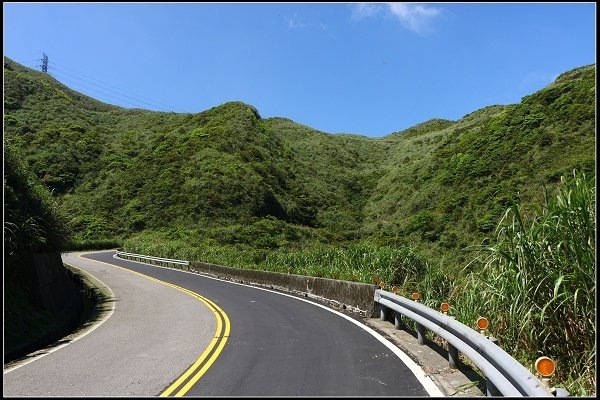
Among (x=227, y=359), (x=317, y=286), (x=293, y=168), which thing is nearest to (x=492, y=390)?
(x=227, y=359)

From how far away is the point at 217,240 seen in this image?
51219 mm

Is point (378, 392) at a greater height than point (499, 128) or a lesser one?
lesser

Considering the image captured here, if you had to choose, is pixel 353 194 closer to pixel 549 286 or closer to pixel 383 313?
pixel 383 313

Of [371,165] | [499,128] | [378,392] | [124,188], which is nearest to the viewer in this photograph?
[378,392]

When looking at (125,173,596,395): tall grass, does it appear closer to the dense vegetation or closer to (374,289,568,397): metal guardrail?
the dense vegetation

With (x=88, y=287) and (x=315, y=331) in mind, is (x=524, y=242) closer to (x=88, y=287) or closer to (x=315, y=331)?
(x=315, y=331)

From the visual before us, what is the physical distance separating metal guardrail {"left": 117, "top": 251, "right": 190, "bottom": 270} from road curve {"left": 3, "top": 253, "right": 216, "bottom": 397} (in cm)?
1848

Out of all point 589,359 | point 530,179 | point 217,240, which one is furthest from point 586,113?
point 589,359

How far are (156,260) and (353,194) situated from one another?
1622 inches

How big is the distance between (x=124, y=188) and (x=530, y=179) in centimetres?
4989

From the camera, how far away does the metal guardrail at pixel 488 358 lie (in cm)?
420

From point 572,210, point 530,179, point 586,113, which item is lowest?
point 572,210

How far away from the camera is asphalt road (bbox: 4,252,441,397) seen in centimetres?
645

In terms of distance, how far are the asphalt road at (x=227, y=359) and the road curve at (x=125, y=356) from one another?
2 cm
